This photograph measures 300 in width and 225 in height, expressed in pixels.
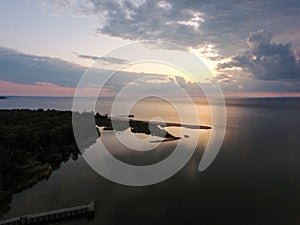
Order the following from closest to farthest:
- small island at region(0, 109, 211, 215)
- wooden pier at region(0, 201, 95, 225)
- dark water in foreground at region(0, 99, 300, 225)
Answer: wooden pier at region(0, 201, 95, 225) → dark water in foreground at region(0, 99, 300, 225) → small island at region(0, 109, 211, 215)

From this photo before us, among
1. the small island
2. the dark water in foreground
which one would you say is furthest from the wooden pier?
the small island

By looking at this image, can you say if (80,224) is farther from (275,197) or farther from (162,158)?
(162,158)

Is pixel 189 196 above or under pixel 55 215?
above

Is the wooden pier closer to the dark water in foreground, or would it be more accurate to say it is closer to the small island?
the dark water in foreground

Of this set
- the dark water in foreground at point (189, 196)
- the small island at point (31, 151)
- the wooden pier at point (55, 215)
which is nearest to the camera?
the wooden pier at point (55, 215)

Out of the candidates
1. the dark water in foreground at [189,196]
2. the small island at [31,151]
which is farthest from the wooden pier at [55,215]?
the small island at [31,151]

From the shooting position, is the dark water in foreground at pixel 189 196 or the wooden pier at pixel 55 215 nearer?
the wooden pier at pixel 55 215

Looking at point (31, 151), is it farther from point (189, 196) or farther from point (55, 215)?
point (189, 196)

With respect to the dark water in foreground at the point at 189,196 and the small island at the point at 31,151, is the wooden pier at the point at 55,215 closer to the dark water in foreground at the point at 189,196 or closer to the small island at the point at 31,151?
the dark water in foreground at the point at 189,196

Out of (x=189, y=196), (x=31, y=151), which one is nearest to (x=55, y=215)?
(x=189, y=196)
